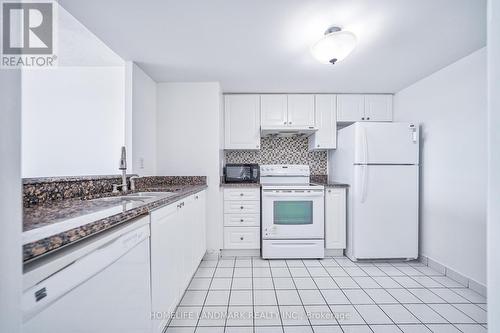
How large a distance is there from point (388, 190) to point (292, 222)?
1.16 metres

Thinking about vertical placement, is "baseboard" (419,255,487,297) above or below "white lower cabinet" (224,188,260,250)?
below

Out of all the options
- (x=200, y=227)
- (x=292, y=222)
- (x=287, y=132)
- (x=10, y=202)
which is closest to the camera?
(x=10, y=202)

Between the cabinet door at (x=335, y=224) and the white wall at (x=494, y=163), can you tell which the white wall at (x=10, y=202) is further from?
the cabinet door at (x=335, y=224)

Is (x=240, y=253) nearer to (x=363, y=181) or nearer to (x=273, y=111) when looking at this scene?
(x=363, y=181)

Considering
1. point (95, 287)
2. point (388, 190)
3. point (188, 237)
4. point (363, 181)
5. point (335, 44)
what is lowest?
point (188, 237)

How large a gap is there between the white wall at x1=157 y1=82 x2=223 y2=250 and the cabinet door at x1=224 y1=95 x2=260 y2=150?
314 millimetres

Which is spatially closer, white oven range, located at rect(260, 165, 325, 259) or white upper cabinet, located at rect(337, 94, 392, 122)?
white oven range, located at rect(260, 165, 325, 259)

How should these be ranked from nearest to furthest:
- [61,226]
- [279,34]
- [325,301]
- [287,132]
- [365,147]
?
[61,226] → [279,34] → [325,301] → [365,147] → [287,132]

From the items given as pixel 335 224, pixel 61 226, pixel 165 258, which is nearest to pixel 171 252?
pixel 165 258

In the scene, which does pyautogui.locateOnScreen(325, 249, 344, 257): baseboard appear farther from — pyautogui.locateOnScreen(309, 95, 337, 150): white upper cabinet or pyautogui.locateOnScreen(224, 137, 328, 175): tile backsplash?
pyautogui.locateOnScreen(309, 95, 337, 150): white upper cabinet

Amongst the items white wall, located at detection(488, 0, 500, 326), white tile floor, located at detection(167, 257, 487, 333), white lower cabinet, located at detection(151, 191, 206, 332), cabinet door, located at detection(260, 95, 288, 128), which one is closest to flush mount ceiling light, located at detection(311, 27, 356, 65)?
white wall, located at detection(488, 0, 500, 326)

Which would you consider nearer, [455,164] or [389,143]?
[455,164]

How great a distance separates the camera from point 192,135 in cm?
258

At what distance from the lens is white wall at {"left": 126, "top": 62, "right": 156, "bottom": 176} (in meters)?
2.06
